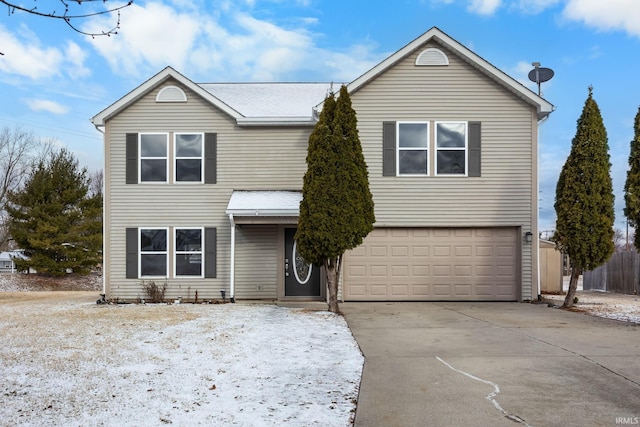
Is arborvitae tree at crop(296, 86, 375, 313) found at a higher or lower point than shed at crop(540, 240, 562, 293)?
higher

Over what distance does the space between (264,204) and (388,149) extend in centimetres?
355

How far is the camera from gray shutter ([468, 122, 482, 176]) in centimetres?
1421

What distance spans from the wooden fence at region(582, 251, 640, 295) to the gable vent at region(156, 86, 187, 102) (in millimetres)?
16043

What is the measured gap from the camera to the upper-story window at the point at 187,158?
1463 cm

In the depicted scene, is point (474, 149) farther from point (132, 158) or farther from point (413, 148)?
point (132, 158)

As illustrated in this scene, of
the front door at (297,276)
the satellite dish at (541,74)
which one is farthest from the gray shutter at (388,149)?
the satellite dish at (541,74)

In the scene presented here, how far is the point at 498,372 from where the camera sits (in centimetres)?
626

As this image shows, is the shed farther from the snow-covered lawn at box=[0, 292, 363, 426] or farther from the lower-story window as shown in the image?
the lower-story window

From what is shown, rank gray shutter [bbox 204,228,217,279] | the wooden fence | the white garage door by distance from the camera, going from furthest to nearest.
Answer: the wooden fence
gray shutter [bbox 204,228,217,279]
the white garage door

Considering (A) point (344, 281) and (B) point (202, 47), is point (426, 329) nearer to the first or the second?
(A) point (344, 281)

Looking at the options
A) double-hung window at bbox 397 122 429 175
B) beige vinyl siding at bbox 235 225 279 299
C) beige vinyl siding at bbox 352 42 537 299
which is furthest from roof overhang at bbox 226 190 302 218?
double-hung window at bbox 397 122 429 175

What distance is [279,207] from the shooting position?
13312 mm

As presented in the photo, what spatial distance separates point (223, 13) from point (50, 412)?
601 centimetres

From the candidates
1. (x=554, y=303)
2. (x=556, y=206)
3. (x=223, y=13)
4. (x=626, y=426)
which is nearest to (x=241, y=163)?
(x=223, y=13)
